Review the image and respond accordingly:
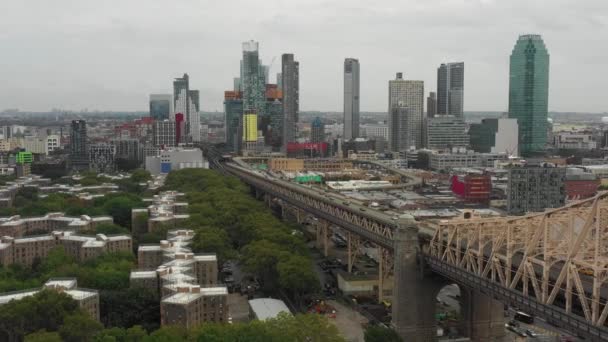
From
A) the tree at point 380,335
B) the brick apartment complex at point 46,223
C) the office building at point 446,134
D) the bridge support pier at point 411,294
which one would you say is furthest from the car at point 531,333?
the office building at point 446,134

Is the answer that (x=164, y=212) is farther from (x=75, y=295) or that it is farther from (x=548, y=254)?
(x=548, y=254)

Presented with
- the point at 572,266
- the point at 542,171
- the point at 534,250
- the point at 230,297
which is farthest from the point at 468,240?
the point at 542,171

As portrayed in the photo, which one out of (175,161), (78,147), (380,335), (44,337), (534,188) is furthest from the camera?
(78,147)

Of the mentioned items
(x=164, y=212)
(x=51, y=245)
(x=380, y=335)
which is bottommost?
(x=380, y=335)

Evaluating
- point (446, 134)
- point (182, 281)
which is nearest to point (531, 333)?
point (182, 281)

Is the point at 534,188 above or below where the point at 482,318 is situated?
above

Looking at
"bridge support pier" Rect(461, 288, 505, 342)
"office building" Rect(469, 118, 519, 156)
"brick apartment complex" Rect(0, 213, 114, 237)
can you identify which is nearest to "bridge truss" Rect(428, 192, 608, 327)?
"bridge support pier" Rect(461, 288, 505, 342)

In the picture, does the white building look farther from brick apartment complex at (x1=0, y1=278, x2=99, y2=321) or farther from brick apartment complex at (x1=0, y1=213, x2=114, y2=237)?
brick apartment complex at (x1=0, y1=278, x2=99, y2=321)
